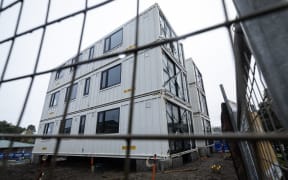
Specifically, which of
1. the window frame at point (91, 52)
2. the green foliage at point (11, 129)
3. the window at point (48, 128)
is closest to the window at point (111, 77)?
the window frame at point (91, 52)

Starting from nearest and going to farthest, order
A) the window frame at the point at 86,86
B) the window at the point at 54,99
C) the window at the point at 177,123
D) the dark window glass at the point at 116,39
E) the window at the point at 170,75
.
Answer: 1. the window at the point at 177,123
2. the window at the point at 170,75
3. the dark window glass at the point at 116,39
4. the window frame at the point at 86,86
5. the window at the point at 54,99

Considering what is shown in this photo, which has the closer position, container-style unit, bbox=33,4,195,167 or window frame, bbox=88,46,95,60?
container-style unit, bbox=33,4,195,167

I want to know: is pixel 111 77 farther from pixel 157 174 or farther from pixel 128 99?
pixel 157 174

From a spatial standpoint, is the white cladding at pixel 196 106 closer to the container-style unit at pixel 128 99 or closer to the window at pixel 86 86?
the container-style unit at pixel 128 99

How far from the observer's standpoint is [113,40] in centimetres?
883

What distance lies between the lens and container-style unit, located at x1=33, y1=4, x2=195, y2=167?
5715 millimetres

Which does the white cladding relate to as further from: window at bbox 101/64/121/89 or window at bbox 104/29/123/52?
window at bbox 104/29/123/52

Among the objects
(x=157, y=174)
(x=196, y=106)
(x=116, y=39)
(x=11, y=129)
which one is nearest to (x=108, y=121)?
(x=157, y=174)

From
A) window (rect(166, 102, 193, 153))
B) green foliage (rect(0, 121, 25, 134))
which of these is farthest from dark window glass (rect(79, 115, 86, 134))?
green foliage (rect(0, 121, 25, 134))

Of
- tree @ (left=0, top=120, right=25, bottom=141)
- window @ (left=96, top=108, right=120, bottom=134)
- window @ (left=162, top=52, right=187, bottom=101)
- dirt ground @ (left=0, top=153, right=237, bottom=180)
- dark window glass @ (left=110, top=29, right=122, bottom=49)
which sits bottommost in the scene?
dirt ground @ (left=0, top=153, right=237, bottom=180)

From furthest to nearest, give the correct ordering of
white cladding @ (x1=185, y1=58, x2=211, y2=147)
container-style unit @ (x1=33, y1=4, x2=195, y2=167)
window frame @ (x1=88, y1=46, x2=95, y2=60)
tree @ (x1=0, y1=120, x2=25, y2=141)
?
white cladding @ (x1=185, y1=58, x2=211, y2=147)
window frame @ (x1=88, y1=46, x2=95, y2=60)
container-style unit @ (x1=33, y1=4, x2=195, y2=167)
tree @ (x1=0, y1=120, x2=25, y2=141)

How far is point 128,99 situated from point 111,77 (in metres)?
2.02

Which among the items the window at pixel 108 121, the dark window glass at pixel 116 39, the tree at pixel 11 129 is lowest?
the tree at pixel 11 129

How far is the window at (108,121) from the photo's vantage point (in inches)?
267
